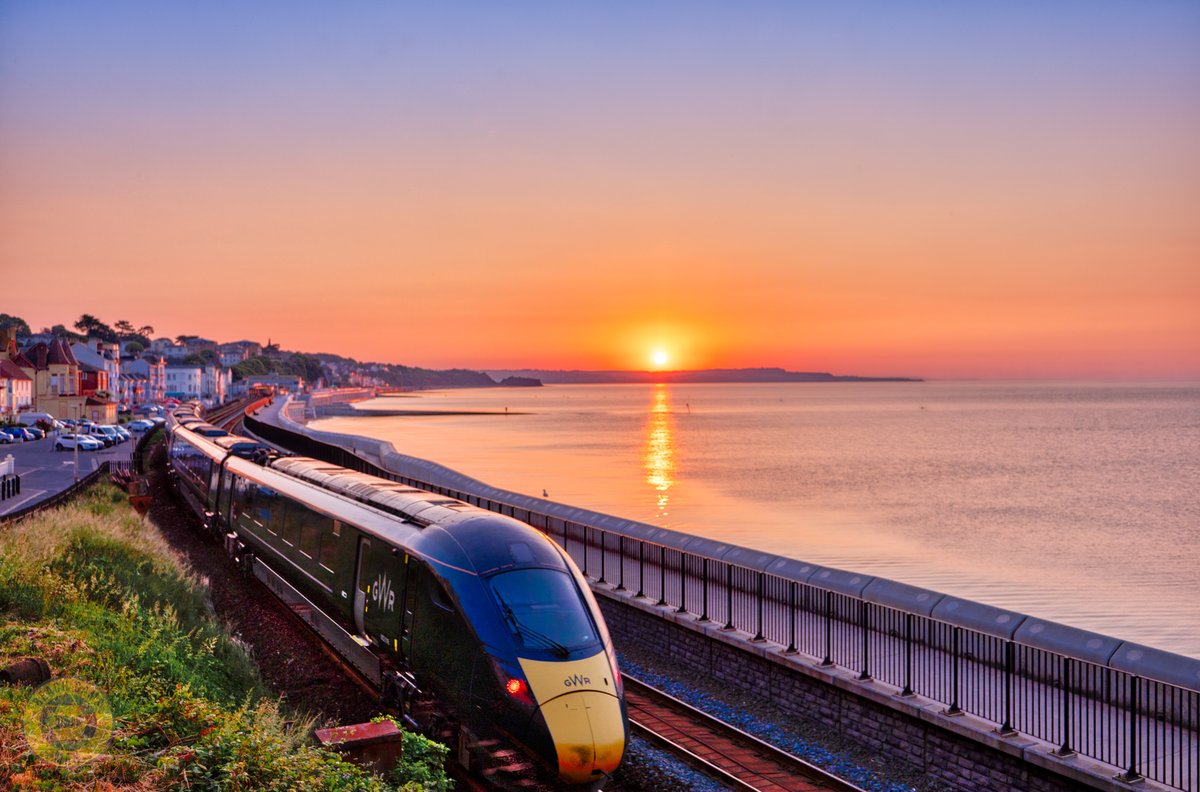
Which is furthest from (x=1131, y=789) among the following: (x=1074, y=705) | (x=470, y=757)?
(x=470, y=757)

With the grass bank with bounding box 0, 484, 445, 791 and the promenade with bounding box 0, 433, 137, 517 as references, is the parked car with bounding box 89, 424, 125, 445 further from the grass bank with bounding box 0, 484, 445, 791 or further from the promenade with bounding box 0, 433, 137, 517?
the grass bank with bounding box 0, 484, 445, 791

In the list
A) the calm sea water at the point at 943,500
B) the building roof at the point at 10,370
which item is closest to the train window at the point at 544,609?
the calm sea water at the point at 943,500

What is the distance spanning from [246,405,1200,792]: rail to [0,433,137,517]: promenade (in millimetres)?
25894

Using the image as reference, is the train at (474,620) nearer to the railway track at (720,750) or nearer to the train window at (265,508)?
the railway track at (720,750)

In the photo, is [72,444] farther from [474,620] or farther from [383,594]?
[474,620]

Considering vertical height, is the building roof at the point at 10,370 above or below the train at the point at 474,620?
above

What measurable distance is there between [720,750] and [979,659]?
4.29 meters

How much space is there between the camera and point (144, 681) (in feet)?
39.7

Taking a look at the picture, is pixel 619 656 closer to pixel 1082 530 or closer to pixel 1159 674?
pixel 1159 674

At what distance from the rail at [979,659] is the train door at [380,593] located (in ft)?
21.2

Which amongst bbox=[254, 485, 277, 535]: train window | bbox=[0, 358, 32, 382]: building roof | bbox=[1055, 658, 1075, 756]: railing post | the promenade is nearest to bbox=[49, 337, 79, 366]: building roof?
bbox=[0, 358, 32, 382]: building roof

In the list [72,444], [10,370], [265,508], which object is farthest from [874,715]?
[10,370]

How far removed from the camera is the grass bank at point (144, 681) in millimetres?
8844

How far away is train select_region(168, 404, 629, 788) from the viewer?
11406 millimetres
